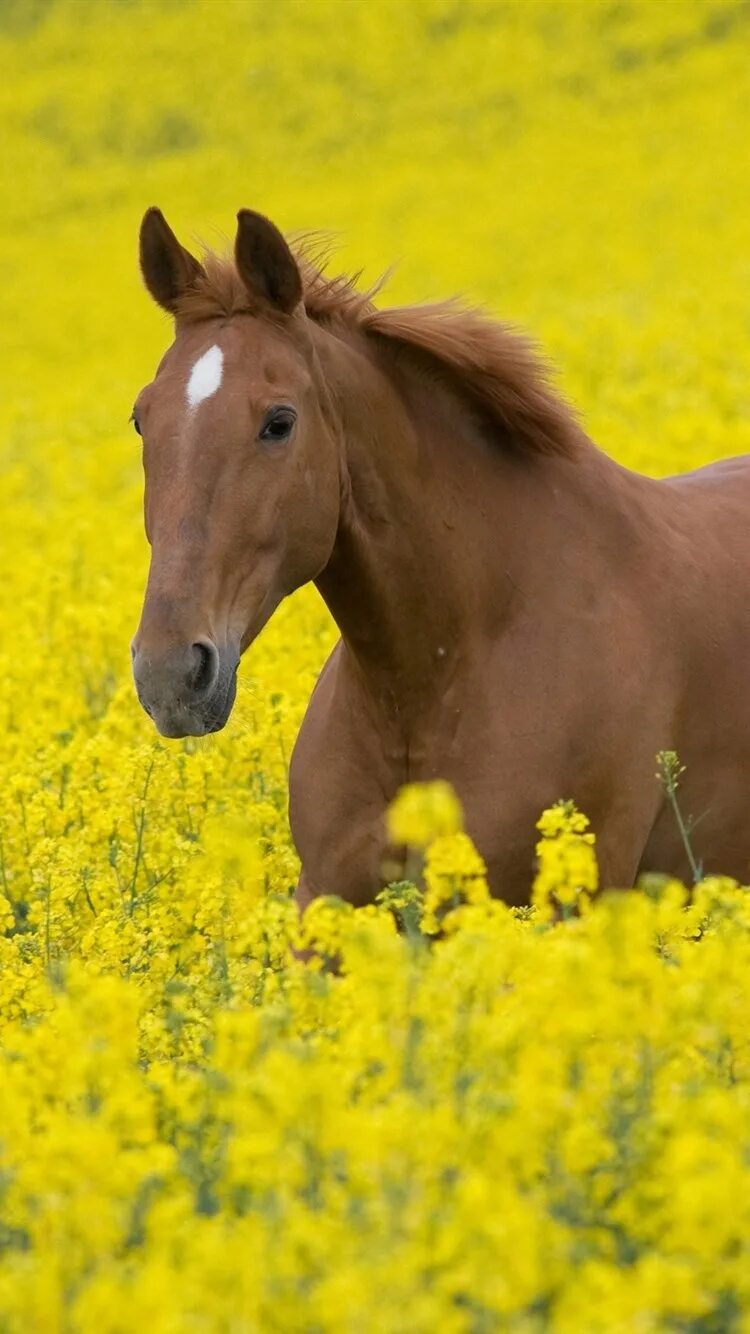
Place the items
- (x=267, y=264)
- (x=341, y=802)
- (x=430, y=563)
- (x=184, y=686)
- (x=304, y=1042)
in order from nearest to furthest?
(x=304, y=1042), (x=184, y=686), (x=267, y=264), (x=430, y=563), (x=341, y=802)

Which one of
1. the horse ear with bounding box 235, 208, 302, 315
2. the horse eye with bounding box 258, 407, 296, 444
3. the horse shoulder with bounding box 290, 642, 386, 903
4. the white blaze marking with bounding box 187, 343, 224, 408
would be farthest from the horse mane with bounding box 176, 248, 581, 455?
the horse shoulder with bounding box 290, 642, 386, 903

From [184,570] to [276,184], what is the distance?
3203 cm

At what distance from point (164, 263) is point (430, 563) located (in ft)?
3.03

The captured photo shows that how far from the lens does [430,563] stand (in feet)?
17.1

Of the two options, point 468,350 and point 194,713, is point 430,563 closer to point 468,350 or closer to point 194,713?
point 468,350

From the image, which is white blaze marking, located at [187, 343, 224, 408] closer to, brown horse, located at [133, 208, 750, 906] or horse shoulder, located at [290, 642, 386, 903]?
brown horse, located at [133, 208, 750, 906]

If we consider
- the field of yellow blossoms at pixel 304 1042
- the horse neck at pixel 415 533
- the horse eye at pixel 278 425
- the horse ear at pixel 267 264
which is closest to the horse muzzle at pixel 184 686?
the field of yellow blossoms at pixel 304 1042

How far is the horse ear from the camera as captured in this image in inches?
192

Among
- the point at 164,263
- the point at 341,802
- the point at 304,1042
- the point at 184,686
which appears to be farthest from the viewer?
the point at 341,802

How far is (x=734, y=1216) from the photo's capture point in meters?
2.84

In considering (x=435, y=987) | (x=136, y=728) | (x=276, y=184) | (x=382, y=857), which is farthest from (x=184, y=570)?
(x=276, y=184)

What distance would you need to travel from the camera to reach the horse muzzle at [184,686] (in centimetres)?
449

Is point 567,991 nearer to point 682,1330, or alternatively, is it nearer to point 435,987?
point 435,987

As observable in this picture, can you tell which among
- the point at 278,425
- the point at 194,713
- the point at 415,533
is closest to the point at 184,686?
the point at 194,713
